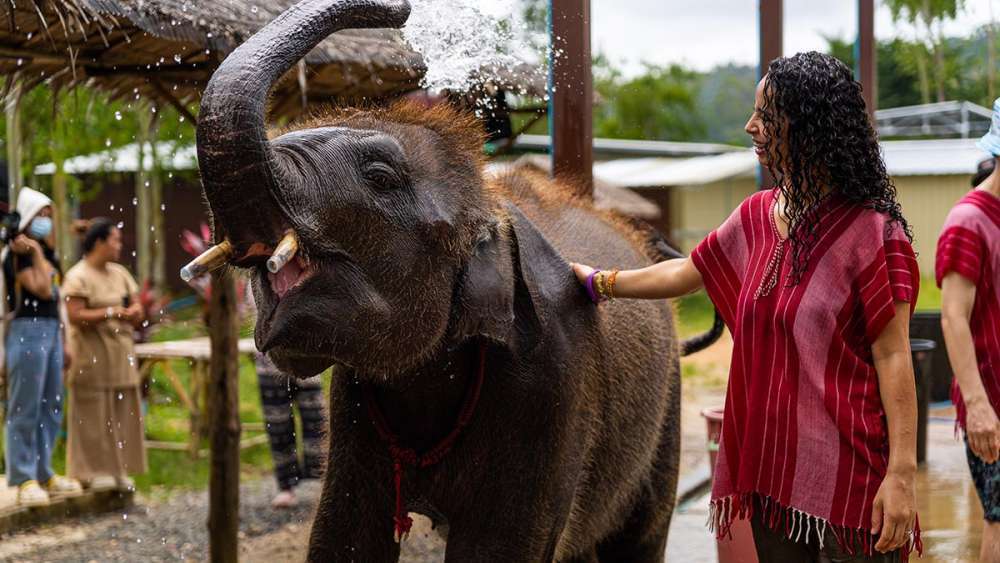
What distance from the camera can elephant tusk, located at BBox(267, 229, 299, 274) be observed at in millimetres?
2350

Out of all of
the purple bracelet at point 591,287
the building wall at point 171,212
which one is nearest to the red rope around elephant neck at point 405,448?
the purple bracelet at point 591,287

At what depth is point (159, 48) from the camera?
5.04m

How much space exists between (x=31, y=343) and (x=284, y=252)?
574 centimetres

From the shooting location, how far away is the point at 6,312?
8148 millimetres

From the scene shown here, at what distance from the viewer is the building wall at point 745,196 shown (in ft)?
70.9

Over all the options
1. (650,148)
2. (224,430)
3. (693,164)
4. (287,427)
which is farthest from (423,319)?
(693,164)

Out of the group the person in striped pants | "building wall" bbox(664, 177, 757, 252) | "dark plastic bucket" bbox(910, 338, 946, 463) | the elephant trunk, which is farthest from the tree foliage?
"building wall" bbox(664, 177, 757, 252)

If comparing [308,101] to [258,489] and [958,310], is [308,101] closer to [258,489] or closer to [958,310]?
[258,489]

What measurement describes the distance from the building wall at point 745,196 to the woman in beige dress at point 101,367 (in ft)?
40.0

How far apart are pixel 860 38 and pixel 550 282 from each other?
419cm

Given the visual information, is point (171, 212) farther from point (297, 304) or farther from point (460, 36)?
point (297, 304)

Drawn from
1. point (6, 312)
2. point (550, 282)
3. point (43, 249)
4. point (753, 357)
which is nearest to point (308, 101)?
point (43, 249)

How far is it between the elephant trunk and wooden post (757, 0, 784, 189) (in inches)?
140

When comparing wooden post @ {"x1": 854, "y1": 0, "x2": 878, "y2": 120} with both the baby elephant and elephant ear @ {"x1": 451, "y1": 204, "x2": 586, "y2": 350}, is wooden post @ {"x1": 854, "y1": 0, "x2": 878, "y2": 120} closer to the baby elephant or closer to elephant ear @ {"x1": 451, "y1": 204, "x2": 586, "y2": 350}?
the baby elephant
